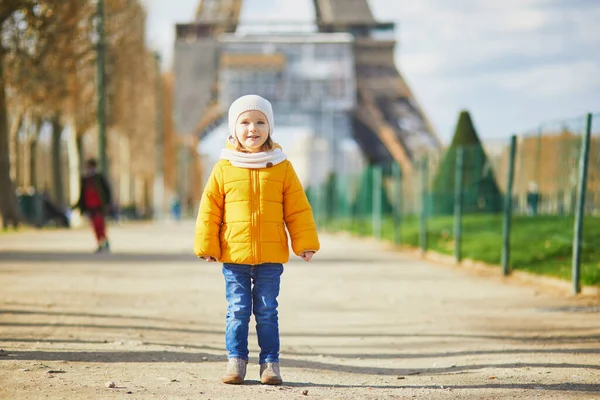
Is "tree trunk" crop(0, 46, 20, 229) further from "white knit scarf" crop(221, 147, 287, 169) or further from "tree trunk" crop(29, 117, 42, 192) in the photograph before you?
"white knit scarf" crop(221, 147, 287, 169)

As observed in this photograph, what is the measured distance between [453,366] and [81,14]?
20950 millimetres

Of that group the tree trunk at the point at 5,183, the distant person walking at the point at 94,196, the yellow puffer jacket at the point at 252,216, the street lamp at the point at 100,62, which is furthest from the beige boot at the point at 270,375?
the street lamp at the point at 100,62

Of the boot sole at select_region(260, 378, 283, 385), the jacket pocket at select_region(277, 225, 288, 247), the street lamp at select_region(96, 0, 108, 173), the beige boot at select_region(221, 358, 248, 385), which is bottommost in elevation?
the boot sole at select_region(260, 378, 283, 385)

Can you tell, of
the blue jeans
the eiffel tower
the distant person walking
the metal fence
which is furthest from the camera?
the eiffel tower

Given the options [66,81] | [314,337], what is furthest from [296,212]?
[66,81]

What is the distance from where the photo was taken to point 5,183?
84.8ft

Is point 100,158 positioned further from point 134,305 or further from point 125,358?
point 125,358

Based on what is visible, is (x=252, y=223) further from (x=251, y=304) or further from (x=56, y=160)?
(x=56, y=160)

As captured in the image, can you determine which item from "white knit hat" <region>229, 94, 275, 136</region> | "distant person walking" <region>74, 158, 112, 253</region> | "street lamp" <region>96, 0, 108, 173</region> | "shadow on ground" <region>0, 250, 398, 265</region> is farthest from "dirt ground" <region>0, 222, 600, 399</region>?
"street lamp" <region>96, 0, 108, 173</region>

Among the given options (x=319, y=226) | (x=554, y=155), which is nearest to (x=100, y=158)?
(x=319, y=226)

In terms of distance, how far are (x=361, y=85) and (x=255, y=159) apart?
143 ft

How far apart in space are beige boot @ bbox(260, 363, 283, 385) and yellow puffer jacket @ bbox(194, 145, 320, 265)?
496 mm

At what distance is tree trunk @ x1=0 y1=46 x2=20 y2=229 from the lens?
25391 mm

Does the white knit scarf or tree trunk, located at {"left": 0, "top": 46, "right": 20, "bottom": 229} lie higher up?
the white knit scarf
